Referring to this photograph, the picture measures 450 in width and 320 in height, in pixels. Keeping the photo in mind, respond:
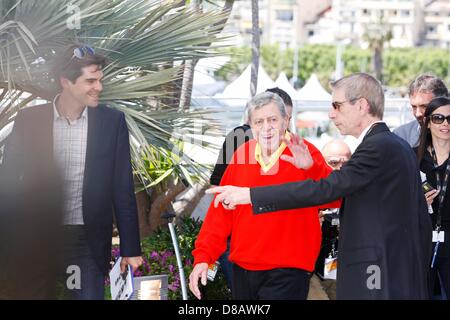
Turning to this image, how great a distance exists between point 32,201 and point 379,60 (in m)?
80.6

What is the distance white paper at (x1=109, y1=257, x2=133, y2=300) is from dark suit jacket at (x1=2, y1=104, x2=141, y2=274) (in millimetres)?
66

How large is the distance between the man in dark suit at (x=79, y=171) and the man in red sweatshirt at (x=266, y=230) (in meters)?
0.50

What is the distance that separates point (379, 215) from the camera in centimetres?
351

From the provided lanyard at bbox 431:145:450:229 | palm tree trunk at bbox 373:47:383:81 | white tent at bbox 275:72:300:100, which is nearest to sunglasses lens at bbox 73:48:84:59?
lanyard at bbox 431:145:450:229

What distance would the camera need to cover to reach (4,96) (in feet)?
16.6

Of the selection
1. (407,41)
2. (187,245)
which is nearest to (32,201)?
(187,245)

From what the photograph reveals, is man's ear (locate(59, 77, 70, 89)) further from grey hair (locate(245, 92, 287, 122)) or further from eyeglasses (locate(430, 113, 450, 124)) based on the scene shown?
eyeglasses (locate(430, 113, 450, 124))

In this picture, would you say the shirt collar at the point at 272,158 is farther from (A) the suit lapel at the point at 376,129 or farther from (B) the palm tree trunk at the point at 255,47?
(B) the palm tree trunk at the point at 255,47

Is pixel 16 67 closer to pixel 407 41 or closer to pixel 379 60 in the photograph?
pixel 379 60

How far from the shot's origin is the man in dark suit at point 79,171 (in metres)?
3.56

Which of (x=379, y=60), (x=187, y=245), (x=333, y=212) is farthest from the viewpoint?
(x=379, y=60)

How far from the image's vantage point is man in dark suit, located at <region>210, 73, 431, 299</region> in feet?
11.5

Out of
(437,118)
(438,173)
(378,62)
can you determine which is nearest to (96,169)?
(438,173)

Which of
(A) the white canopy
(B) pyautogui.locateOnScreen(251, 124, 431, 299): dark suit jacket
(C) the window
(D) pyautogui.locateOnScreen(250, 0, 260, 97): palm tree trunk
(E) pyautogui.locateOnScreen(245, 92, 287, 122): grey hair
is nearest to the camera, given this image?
(B) pyautogui.locateOnScreen(251, 124, 431, 299): dark suit jacket
